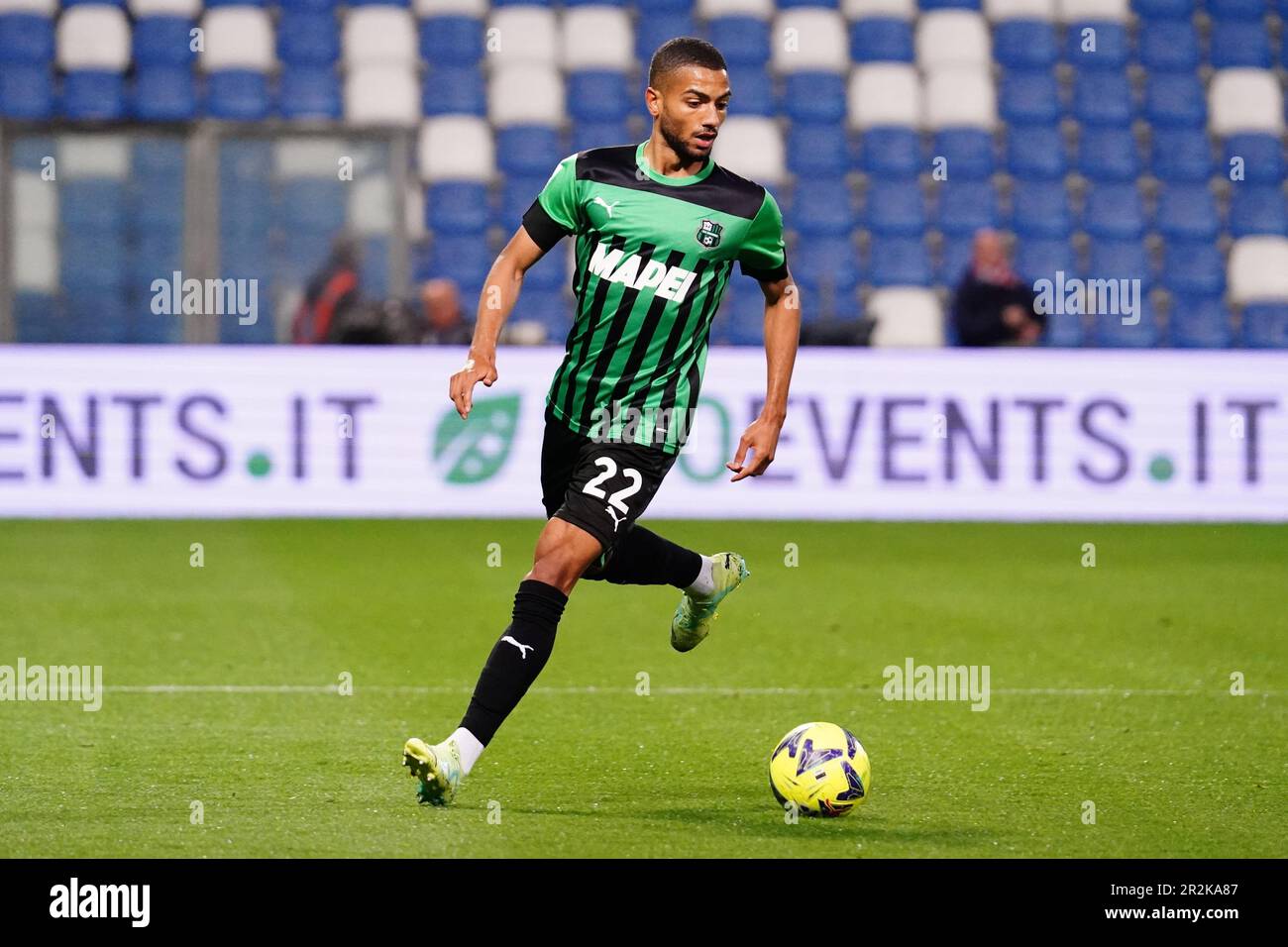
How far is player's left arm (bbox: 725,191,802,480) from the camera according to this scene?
19.0ft

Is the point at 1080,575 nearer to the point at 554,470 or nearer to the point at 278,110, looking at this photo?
the point at 554,470

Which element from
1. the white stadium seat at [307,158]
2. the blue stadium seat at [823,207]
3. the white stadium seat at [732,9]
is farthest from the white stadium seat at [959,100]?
the white stadium seat at [307,158]

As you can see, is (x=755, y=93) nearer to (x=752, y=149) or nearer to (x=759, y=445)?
(x=752, y=149)

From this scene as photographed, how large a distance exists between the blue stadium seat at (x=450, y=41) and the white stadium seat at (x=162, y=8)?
1.97 meters

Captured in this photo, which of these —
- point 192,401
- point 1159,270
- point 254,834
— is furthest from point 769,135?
point 254,834

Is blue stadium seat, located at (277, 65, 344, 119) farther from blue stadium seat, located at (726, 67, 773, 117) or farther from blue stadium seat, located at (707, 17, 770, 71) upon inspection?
blue stadium seat, located at (707, 17, 770, 71)

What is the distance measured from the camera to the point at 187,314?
1565 cm

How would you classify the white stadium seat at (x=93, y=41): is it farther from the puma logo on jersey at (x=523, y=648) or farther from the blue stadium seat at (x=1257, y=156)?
the puma logo on jersey at (x=523, y=648)

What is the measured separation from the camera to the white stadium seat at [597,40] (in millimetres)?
17312

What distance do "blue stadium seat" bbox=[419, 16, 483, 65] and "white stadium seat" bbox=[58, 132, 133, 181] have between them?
277cm

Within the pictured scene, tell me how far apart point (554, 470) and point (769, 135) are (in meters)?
11.3

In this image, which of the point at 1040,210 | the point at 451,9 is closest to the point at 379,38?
the point at 451,9

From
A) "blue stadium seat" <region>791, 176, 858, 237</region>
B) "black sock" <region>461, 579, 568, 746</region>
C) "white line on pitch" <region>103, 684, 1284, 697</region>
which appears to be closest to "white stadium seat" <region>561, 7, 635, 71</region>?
"blue stadium seat" <region>791, 176, 858, 237</region>

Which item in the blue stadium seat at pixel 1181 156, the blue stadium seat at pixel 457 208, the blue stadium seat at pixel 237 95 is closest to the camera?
the blue stadium seat at pixel 457 208
